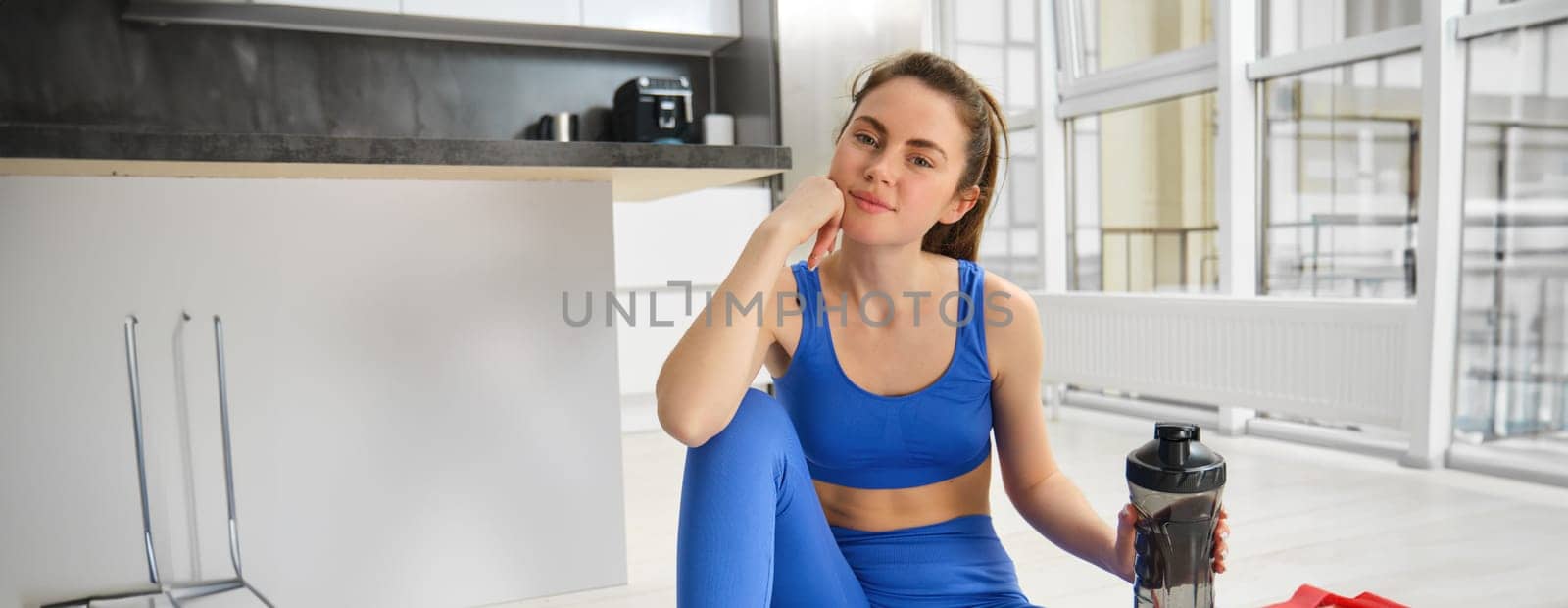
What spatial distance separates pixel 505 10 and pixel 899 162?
320cm

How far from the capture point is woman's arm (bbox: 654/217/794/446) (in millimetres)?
1010

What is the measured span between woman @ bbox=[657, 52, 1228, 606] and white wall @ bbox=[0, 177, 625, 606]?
0.80 meters

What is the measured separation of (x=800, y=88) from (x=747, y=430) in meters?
3.41

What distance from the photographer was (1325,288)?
3584 mm

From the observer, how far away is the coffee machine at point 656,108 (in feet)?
13.2

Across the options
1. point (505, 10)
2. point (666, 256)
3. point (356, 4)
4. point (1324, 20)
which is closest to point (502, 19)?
point (505, 10)

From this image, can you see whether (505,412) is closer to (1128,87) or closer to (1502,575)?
(1502,575)

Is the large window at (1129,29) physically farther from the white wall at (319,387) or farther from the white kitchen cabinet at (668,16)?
the white wall at (319,387)

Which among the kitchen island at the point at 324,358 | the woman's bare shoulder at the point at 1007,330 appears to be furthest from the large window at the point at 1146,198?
the woman's bare shoulder at the point at 1007,330

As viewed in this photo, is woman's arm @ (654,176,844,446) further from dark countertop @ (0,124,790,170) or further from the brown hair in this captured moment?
dark countertop @ (0,124,790,170)

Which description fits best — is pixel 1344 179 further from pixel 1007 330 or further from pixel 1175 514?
pixel 1175 514

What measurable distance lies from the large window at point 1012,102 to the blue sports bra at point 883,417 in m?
3.57

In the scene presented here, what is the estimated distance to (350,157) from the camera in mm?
1558

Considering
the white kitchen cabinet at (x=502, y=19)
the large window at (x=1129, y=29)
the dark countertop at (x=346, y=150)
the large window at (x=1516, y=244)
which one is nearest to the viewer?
the dark countertop at (x=346, y=150)
